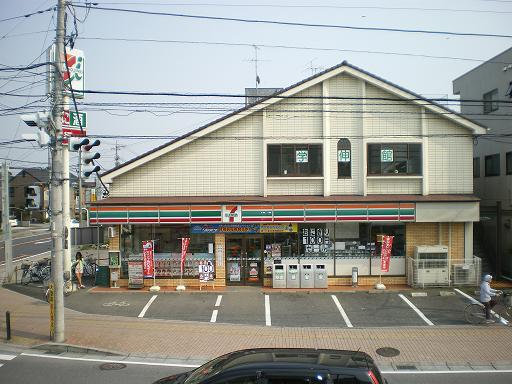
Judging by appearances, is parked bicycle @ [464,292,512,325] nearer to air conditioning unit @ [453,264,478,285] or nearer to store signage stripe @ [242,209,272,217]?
air conditioning unit @ [453,264,478,285]

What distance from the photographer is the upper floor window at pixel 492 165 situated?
80.6 ft

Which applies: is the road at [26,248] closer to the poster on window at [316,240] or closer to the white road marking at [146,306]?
the white road marking at [146,306]

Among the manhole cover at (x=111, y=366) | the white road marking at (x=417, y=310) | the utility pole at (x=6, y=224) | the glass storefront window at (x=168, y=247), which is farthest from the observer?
the utility pole at (x=6, y=224)

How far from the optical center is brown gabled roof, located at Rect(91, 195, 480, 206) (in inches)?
812

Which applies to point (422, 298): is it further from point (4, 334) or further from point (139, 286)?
point (4, 334)

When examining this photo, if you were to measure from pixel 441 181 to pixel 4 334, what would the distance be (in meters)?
17.7

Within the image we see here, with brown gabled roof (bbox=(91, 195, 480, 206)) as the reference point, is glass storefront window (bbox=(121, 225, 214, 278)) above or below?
below

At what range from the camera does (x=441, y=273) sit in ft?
67.7

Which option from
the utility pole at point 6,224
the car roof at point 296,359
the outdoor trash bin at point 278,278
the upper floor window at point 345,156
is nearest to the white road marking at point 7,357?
the car roof at point 296,359

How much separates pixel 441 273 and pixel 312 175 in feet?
22.1

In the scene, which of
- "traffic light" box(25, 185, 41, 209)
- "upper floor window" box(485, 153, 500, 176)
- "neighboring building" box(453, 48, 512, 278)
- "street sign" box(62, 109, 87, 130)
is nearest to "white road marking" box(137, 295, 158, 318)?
"traffic light" box(25, 185, 41, 209)

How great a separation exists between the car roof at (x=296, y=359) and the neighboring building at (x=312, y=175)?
13684 millimetres

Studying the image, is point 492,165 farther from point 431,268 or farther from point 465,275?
point 431,268

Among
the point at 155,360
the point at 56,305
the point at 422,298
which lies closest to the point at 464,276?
the point at 422,298
